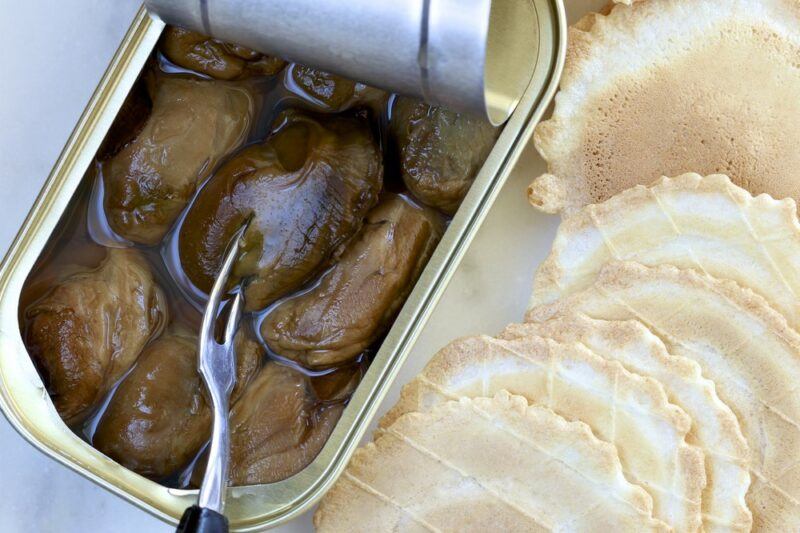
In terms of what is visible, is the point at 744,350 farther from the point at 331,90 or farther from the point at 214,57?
the point at 214,57

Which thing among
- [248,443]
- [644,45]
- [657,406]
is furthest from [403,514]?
[644,45]

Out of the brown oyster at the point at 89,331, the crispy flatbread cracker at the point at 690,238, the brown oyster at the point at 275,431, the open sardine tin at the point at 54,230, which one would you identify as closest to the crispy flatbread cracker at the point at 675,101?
the crispy flatbread cracker at the point at 690,238

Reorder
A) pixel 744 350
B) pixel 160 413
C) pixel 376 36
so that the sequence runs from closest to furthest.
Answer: pixel 376 36
pixel 160 413
pixel 744 350

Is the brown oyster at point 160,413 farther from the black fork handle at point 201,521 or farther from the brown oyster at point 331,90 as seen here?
the brown oyster at point 331,90

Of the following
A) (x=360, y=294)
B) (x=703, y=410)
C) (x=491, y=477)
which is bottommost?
(x=491, y=477)

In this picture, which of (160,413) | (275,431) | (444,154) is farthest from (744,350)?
(160,413)

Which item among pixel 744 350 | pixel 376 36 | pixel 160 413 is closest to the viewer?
pixel 376 36

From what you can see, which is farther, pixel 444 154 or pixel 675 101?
pixel 675 101
